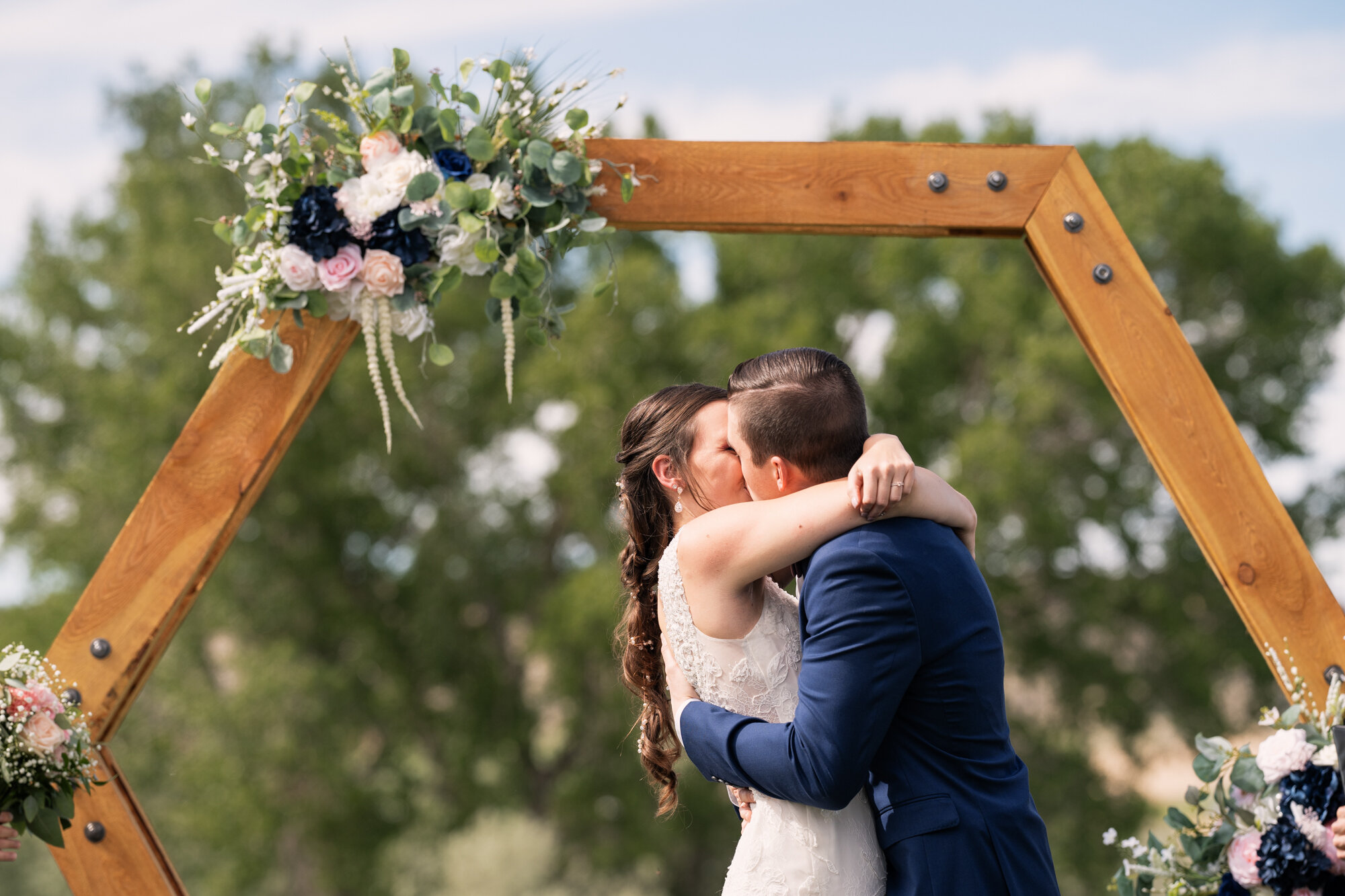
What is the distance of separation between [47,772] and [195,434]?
0.96 meters

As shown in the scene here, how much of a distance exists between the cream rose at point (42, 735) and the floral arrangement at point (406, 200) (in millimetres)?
1026

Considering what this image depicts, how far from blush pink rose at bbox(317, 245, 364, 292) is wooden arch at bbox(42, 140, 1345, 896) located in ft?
0.58

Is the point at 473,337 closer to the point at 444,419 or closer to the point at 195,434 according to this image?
the point at 444,419

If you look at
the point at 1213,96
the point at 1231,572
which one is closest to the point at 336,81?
the point at 1231,572

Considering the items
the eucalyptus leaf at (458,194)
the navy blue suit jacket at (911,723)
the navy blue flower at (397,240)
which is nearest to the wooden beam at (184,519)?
the navy blue flower at (397,240)

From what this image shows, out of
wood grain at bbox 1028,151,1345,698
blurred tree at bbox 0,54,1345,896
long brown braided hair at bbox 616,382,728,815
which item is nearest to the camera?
long brown braided hair at bbox 616,382,728,815

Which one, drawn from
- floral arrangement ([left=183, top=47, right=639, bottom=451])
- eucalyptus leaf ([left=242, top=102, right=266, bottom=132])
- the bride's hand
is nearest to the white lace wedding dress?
the bride's hand

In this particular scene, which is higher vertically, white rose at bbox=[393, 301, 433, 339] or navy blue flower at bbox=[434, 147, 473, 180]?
navy blue flower at bbox=[434, 147, 473, 180]

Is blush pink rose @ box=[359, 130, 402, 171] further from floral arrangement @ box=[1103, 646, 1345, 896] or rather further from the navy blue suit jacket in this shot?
floral arrangement @ box=[1103, 646, 1345, 896]

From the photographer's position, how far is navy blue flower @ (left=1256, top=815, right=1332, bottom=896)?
2779 millimetres

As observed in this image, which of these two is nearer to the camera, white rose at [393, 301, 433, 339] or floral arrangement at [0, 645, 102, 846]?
floral arrangement at [0, 645, 102, 846]

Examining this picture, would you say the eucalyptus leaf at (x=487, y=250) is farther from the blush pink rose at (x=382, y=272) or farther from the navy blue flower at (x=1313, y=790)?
the navy blue flower at (x=1313, y=790)

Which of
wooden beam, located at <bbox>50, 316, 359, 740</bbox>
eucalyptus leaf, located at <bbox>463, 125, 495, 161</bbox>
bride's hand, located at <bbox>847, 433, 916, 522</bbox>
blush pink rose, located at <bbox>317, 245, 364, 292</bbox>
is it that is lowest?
bride's hand, located at <bbox>847, 433, 916, 522</bbox>

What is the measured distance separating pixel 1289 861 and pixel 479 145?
2704 mm
